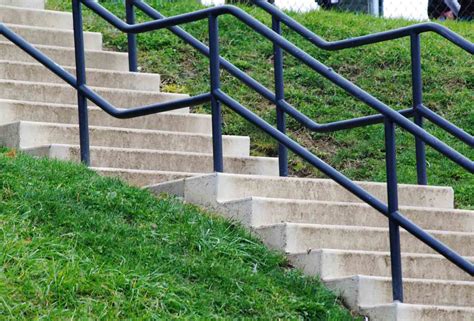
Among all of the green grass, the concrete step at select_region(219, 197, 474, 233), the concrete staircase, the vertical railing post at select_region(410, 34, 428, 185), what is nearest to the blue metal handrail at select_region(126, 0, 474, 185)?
the vertical railing post at select_region(410, 34, 428, 185)

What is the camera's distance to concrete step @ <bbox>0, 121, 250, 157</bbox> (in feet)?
25.9

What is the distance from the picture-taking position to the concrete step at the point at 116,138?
25.9ft

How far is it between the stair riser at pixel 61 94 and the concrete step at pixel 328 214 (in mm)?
1945

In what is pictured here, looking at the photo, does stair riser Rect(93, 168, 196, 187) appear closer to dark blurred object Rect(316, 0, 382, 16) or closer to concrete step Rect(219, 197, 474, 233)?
concrete step Rect(219, 197, 474, 233)

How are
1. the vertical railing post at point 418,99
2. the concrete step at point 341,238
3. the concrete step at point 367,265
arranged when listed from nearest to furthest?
the concrete step at point 367,265 → the concrete step at point 341,238 → the vertical railing post at point 418,99

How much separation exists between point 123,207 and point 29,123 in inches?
51.2

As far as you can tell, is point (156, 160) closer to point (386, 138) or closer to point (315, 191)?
point (315, 191)

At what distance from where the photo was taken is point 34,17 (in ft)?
32.8

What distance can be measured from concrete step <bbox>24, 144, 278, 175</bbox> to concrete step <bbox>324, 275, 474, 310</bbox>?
5.34 feet

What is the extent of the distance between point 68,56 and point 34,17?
0.72 metres

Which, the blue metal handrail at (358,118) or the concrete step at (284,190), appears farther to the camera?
the blue metal handrail at (358,118)

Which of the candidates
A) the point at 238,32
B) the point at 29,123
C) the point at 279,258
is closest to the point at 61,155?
the point at 29,123

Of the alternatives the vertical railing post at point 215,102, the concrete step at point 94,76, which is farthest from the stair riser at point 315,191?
the concrete step at point 94,76

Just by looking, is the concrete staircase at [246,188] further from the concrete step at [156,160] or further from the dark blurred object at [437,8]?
the dark blurred object at [437,8]
